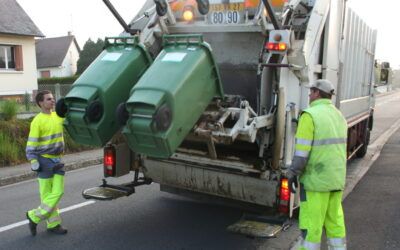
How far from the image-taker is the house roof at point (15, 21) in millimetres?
21312

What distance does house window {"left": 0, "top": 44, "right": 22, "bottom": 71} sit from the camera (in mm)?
21984

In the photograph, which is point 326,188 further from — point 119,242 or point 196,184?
point 119,242

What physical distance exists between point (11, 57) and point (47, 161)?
65.7 feet

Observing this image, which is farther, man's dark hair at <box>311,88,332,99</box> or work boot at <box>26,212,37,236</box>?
work boot at <box>26,212,37,236</box>

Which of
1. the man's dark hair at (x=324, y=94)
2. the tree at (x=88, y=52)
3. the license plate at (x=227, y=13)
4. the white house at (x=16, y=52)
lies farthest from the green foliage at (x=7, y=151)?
the tree at (x=88, y=52)

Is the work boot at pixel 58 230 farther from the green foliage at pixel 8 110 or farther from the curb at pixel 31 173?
the green foliage at pixel 8 110

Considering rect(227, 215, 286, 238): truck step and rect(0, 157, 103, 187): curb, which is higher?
rect(227, 215, 286, 238): truck step

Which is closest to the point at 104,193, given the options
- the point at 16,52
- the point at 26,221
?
the point at 26,221

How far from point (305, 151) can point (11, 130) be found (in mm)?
7174

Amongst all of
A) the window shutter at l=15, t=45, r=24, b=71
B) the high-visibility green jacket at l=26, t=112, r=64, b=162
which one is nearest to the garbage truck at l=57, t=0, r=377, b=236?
the high-visibility green jacket at l=26, t=112, r=64, b=162

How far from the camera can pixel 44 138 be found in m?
4.70

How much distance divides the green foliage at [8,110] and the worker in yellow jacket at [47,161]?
527 cm

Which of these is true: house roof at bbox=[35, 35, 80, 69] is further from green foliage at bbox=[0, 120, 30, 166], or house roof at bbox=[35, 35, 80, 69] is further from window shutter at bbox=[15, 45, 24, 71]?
green foliage at bbox=[0, 120, 30, 166]

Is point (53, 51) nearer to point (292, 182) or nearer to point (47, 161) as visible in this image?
point (47, 161)
